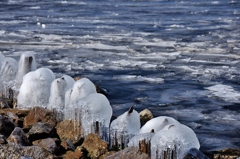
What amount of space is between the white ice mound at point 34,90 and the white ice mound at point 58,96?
356mm

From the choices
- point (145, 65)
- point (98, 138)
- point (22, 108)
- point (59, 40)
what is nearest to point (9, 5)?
point (59, 40)

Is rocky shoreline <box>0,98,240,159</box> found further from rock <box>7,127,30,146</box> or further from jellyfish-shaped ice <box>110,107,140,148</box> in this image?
jellyfish-shaped ice <box>110,107,140,148</box>

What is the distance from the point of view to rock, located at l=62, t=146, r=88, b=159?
6798mm

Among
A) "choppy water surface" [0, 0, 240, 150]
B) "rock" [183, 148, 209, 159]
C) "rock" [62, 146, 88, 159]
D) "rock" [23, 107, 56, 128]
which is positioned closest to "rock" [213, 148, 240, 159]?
"choppy water surface" [0, 0, 240, 150]

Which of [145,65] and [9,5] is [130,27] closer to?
[145,65]

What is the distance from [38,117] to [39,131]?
871 mm

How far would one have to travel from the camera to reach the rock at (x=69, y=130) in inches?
297

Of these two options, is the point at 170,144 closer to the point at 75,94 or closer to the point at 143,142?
the point at 143,142

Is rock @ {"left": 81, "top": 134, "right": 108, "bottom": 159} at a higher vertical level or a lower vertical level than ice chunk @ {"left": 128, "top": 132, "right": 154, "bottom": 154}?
lower

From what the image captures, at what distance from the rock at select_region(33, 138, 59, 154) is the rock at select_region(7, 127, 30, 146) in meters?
0.17

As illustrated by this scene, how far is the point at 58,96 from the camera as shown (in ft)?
28.0

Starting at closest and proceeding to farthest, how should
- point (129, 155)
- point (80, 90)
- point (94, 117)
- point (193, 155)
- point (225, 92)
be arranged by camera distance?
point (193, 155), point (129, 155), point (94, 117), point (80, 90), point (225, 92)

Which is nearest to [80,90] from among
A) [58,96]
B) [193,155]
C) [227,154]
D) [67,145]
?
[58,96]

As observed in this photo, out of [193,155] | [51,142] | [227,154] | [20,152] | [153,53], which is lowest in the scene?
[227,154]
